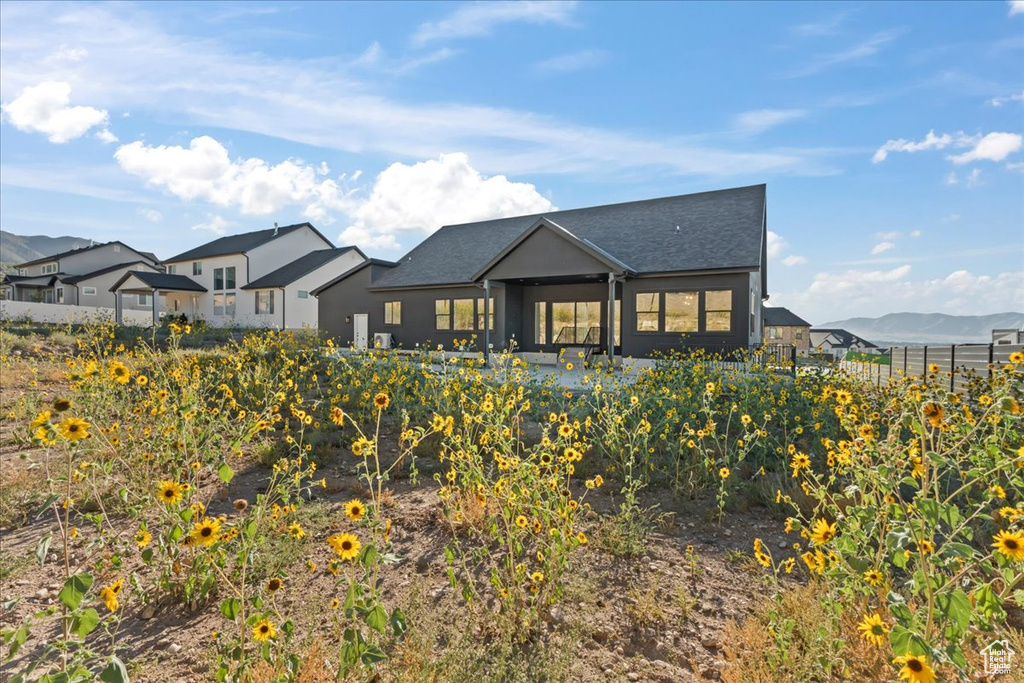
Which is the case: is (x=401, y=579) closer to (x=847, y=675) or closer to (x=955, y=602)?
(x=847, y=675)

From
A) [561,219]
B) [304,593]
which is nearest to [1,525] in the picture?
[304,593]

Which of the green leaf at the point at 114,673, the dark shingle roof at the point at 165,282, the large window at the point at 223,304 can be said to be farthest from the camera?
the large window at the point at 223,304

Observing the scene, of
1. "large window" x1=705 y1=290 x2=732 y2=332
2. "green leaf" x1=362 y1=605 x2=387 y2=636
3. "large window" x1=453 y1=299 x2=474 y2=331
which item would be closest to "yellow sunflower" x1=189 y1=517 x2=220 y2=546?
"green leaf" x1=362 y1=605 x2=387 y2=636

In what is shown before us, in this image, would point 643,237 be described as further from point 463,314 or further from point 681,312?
point 463,314

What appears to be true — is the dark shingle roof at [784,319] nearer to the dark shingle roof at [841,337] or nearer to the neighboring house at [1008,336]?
the dark shingle roof at [841,337]

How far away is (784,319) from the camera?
6006cm

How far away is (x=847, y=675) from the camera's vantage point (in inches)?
100

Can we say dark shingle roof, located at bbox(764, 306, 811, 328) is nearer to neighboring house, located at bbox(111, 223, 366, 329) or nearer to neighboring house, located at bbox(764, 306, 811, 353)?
neighboring house, located at bbox(764, 306, 811, 353)

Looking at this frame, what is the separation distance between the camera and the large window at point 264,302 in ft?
115

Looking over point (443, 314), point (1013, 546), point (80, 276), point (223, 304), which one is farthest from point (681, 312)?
point (80, 276)

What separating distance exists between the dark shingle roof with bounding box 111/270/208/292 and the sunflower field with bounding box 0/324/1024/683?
34.3 meters


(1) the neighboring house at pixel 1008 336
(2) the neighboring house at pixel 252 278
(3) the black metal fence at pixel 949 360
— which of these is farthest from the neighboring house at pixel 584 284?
(2) the neighboring house at pixel 252 278

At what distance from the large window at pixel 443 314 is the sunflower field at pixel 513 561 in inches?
655

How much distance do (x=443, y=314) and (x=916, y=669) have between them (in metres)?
21.5
